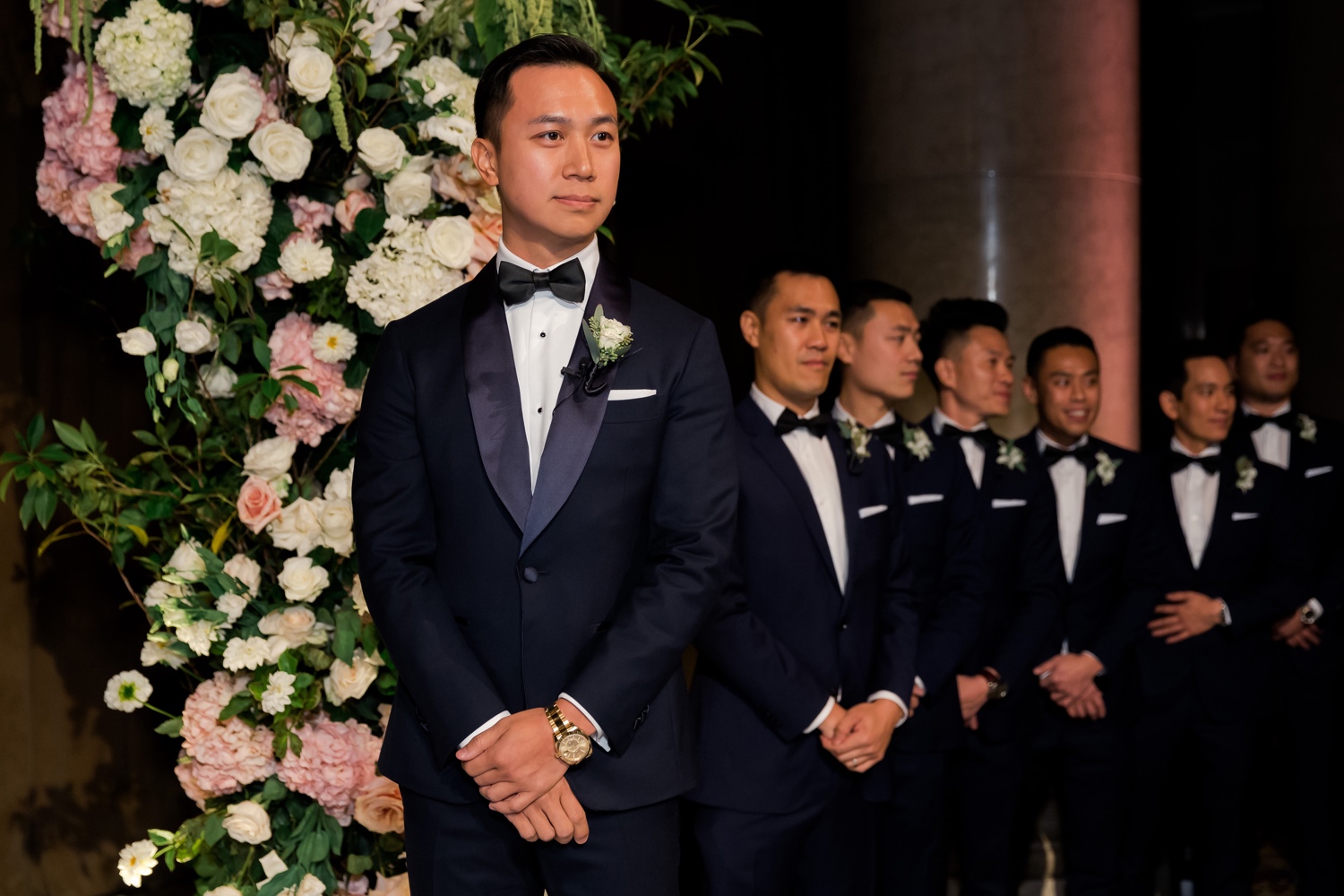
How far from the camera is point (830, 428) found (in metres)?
3.08

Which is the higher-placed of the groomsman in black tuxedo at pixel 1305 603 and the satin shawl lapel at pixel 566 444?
the satin shawl lapel at pixel 566 444

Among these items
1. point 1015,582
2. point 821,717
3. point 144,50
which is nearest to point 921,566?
point 1015,582

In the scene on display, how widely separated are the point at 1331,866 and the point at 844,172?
3.47 meters

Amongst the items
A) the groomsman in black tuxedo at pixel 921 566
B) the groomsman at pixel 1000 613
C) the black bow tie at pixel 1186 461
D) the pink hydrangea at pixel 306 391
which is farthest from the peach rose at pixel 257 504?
the black bow tie at pixel 1186 461

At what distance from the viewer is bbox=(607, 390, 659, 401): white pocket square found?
203 centimetres

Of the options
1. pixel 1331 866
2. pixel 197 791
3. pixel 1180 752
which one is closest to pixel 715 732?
pixel 197 791

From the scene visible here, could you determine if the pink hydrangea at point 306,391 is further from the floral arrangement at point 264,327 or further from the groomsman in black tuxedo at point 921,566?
the groomsman in black tuxedo at point 921,566

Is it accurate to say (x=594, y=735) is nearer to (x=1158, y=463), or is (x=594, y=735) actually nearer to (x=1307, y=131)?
(x=1158, y=463)

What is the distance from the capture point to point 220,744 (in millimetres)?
2549

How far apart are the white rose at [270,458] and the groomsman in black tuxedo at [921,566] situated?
4.82 feet

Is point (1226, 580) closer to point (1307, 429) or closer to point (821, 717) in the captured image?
point (1307, 429)

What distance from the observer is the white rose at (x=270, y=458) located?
2.54 m

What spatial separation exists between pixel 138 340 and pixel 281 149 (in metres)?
0.46

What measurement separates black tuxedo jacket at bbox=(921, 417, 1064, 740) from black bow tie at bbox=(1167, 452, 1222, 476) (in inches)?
23.6
